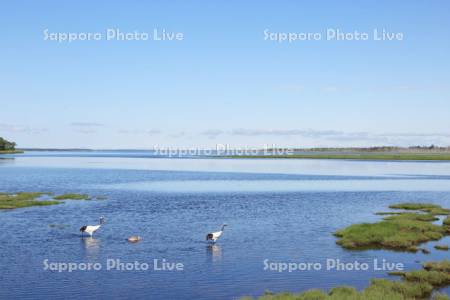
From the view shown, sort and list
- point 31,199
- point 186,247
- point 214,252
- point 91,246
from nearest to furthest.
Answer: point 214,252 → point 186,247 → point 91,246 → point 31,199

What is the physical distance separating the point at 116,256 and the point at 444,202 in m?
45.0

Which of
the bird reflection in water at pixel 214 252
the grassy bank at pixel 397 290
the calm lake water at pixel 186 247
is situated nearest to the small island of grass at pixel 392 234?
the calm lake water at pixel 186 247

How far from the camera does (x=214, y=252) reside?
30.5 metres

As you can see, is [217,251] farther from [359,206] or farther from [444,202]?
[444,202]

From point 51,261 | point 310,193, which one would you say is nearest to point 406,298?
point 51,261

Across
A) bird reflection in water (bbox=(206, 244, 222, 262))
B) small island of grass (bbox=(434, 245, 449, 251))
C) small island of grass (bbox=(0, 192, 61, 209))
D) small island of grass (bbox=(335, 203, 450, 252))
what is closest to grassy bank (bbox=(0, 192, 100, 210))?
small island of grass (bbox=(0, 192, 61, 209))

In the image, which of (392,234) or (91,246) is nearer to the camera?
(91,246)

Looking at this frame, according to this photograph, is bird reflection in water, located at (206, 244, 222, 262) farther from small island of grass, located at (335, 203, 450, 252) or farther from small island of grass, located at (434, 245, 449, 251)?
small island of grass, located at (434, 245, 449, 251)

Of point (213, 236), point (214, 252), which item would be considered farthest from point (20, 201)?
point (214, 252)

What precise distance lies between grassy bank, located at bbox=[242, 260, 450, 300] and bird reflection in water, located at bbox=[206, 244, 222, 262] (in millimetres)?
7388

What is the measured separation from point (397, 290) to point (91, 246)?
1945 cm

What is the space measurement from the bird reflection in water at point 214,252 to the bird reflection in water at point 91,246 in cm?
697

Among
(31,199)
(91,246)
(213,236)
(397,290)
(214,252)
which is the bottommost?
(397,290)

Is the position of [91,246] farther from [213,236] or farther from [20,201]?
[20,201]
